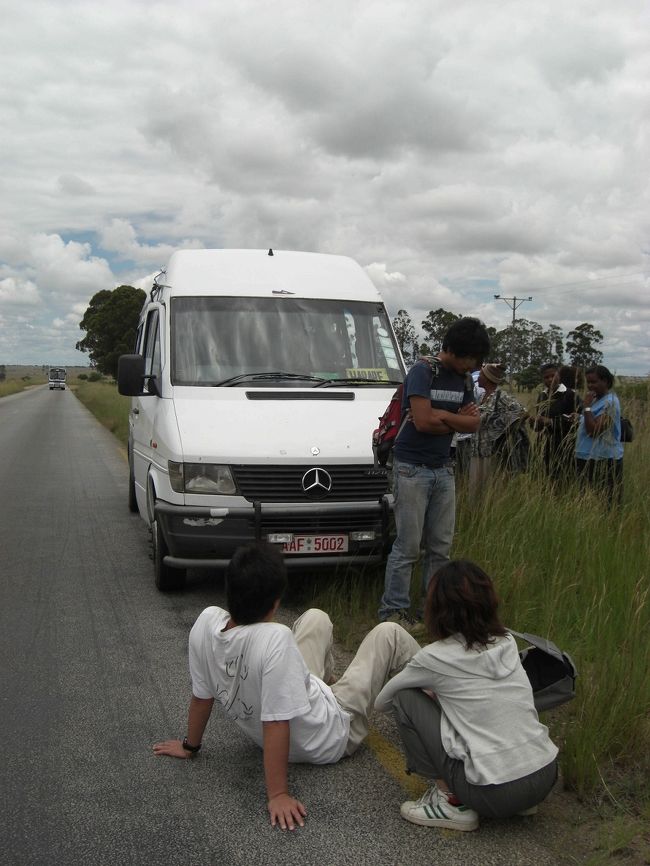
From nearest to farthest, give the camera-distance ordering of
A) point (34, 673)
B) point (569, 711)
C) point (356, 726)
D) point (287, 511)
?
point (356, 726) → point (569, 711) → point (34, 673) → point (287, 511)

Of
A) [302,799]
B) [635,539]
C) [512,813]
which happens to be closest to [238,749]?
[302,799]

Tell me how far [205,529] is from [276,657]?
2581 mm

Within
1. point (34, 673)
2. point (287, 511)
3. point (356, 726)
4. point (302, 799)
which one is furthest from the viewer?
point (287, 511)

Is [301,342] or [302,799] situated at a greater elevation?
[301,342]

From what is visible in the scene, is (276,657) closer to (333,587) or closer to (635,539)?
(333,587)

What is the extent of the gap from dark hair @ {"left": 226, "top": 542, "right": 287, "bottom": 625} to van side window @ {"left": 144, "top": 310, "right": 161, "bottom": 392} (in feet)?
12.6

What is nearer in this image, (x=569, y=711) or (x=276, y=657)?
(x=276, y=657)

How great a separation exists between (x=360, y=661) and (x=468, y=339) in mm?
1997

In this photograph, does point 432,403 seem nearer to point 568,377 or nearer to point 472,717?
point 472,717

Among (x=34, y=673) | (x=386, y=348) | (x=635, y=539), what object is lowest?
(x=34, y=673)

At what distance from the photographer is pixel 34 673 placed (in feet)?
15.9

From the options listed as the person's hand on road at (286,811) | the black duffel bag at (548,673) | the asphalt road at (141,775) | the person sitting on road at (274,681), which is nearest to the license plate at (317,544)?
the asphalt road at (141,775)

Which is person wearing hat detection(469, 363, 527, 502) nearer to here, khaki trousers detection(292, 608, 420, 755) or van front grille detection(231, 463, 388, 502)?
van front grille detection(231, 463, 388, 502)

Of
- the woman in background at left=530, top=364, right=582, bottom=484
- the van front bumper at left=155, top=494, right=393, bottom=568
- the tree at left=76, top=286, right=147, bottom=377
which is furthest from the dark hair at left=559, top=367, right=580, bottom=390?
the tree at left=76, top=286, right=147, bottom=377
